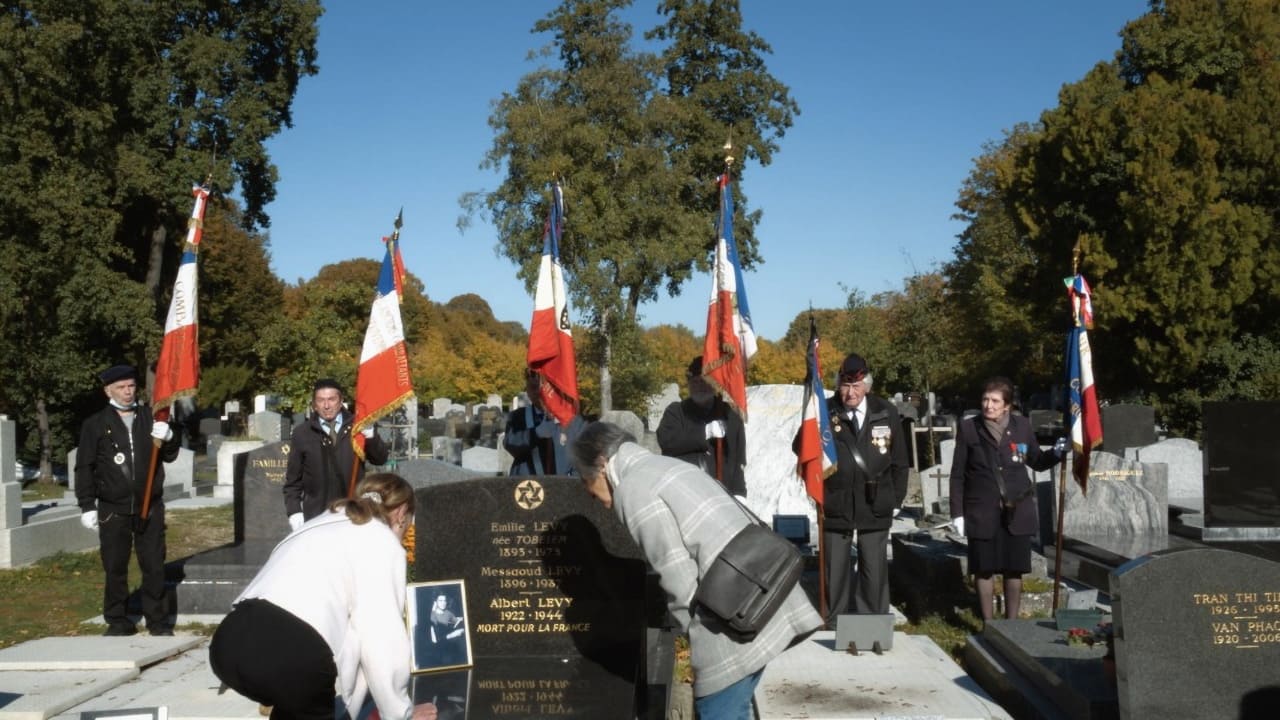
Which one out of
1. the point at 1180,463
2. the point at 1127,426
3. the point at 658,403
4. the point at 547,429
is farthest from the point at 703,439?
the point at 658,403

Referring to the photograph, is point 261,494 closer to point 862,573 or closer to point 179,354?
point 179,354

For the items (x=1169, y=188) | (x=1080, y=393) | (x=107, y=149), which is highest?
(x=107, y=149)

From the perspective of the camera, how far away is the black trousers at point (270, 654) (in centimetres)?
371

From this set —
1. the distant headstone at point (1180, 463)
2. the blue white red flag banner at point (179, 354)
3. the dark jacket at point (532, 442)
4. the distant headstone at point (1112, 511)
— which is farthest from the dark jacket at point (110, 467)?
the distant headstone at point (1180, 463)

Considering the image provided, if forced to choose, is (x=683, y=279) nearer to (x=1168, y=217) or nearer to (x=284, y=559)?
(x=1168, y=217)

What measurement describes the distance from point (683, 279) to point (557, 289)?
2652cm

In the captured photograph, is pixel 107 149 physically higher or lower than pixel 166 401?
higher

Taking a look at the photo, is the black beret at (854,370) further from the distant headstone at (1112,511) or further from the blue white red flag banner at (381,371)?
the distant headstone at (1112,511)

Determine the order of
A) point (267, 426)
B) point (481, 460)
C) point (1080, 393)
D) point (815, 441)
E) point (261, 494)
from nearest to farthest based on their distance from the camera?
1. point (815, 441)
2. point (1080, 393)
3. point (261, 494)
4. point (481, 460)
5. point (267, 426)

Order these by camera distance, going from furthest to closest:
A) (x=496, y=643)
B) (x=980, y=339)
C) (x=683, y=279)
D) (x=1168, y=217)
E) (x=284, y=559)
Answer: (x=980, y=339) → (x=683, y=279) → (x=1168, y=217) → (x=496, y=643) → (x=284, y=559)

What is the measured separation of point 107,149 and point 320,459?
2114 cm

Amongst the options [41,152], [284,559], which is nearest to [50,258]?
[41,152]

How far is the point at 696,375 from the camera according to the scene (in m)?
8.55

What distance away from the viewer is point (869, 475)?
7.67 m
